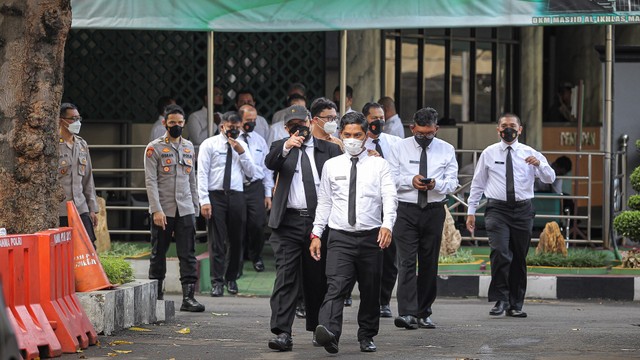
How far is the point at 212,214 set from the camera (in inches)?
576

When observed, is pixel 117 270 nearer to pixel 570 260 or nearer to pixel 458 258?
pixel 458 258

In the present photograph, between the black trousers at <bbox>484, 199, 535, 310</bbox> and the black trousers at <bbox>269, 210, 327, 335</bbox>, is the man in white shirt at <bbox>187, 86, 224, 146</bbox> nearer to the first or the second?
the black trousers at <bbox>484, 199, 535, 310</bbox>

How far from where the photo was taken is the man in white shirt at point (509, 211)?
12.8 metres

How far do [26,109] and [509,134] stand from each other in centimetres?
489

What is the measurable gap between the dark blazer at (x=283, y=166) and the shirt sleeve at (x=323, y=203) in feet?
0.96

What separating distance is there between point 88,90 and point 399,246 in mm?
7860

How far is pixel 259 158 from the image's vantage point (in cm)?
1546

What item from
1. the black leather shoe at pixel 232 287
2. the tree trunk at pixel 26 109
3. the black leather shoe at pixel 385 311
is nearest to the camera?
the tree trunk at pixel 26 109

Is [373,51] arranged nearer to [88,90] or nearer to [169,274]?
[88,90]

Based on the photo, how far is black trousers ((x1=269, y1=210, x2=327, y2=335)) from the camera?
1010 centimetres

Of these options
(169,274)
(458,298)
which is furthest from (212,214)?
(458,298)

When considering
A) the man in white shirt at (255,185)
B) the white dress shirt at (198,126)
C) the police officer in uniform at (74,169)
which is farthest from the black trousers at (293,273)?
the white dress shirt at (198,126)

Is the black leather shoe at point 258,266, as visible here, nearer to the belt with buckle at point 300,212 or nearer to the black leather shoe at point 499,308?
the black leather shoe at point 499,308

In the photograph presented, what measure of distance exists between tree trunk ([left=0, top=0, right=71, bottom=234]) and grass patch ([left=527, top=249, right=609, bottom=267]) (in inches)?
267
